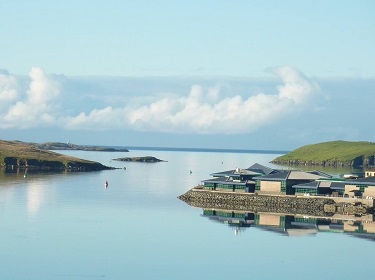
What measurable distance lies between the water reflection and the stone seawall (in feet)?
15.7

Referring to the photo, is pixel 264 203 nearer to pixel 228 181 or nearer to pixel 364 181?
pixel 228 181

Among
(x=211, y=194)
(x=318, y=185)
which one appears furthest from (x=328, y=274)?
(x=211, y=194)

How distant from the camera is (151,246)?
3484 inches

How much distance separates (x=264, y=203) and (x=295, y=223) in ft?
67.8

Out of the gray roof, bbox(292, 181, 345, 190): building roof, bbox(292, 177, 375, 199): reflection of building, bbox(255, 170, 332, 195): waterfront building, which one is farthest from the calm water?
the gray roof

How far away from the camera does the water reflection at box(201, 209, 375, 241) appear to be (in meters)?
102

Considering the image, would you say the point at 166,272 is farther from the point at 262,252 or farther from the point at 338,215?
the point at 338,215

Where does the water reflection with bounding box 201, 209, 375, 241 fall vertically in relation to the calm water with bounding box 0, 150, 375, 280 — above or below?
above

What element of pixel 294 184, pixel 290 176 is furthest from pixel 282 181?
pixel 294 184

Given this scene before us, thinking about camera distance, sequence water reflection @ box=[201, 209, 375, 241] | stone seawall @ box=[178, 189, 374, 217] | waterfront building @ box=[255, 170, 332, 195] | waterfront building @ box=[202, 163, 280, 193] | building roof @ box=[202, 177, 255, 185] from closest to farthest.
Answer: water reflection @ box=[201, 209, 375, 241] → stone seawall @ box=[178, 189, 374, 217] → waterfront building @ box=[255, 170, 332, 195] → waterfront building @ box=[202, 163, 280, 193] → building roof @ box=[202, 177, 255, 185]

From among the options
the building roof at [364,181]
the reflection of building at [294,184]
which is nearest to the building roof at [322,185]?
the reflection of building at [294,184]

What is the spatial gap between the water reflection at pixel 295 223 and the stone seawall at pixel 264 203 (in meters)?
4.78

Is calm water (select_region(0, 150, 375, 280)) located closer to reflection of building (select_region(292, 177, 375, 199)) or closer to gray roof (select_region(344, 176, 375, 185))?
reflection of building (select_region(292, 177, 375, 199))

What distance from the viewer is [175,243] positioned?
299 feet
